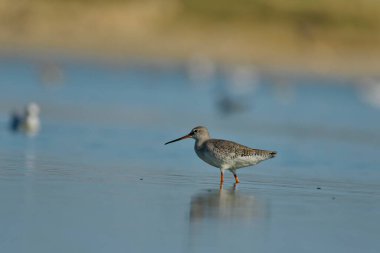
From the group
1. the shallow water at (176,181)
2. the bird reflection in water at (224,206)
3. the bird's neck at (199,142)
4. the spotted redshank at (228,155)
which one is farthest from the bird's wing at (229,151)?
the bird reflection in water at (224,206)

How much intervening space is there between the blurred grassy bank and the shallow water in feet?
64.4

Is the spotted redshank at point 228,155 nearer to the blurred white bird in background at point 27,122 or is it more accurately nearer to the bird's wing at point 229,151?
the bird's wing at point 229,151

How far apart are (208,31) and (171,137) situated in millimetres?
33609

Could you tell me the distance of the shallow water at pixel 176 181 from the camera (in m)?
7.23

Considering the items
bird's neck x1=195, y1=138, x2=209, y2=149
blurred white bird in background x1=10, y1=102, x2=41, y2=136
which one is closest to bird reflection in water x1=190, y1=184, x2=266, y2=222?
bird's neck x1=195, y1=138, x2=209, y2=149

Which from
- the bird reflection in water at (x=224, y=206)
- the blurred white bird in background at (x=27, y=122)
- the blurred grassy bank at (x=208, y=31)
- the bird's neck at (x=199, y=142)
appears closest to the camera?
the bird reflection in water at (x=224, y=206)

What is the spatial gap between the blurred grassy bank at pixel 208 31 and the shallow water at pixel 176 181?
Answer: 1962cm

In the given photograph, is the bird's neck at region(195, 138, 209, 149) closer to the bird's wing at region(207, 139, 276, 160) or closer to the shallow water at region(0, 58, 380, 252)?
the bird's wing at region(207, 139, 276, 160)

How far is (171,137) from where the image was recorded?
15672 mm

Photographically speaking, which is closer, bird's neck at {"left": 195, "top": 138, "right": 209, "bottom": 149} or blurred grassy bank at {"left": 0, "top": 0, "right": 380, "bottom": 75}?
bird's neck at {"left": 195, "top": 138, "right": 209, "bottom": 149}

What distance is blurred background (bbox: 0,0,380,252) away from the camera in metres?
7.51

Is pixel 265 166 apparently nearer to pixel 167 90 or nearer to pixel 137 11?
pixel 167 90

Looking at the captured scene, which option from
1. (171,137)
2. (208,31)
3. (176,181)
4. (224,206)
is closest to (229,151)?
(176,181)

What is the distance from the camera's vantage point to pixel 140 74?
113ft
